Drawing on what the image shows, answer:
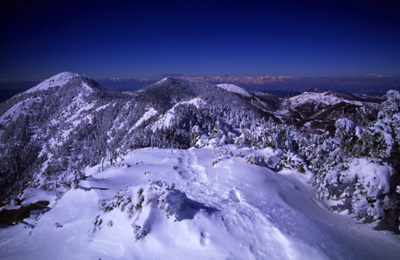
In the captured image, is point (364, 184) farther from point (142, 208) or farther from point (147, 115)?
point (147, 115)

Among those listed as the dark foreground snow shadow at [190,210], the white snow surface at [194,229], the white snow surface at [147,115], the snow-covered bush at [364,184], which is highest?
the snow-covered bush at [364,184]

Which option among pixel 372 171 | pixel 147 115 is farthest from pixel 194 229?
pixel 147 115

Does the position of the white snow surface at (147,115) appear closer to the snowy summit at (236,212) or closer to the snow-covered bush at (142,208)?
the snowy summit at (236,212)

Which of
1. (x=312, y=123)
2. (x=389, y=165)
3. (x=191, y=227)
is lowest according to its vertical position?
(x=312, y=123)

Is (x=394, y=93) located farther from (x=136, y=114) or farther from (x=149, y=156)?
(x=136, y=114)

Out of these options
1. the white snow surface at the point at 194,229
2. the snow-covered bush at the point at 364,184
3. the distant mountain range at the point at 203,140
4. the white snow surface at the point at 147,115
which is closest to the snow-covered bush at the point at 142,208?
the white snow surface at the point at 194,229

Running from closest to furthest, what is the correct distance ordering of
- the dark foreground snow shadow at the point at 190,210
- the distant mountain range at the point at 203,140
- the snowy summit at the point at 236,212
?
the snowy summit at the point at 236,212, the dark foreground snow shadow at the point at 190,210, the distant mountain range at the point at 203,140

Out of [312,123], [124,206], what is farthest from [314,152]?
[312,123]

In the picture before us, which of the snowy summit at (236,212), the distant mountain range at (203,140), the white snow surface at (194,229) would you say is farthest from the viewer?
the distant mountain range at (203,140)
